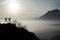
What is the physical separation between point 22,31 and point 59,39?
10298cm

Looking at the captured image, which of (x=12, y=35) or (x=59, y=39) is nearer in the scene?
(x=12, y=35)

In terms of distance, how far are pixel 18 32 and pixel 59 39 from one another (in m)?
106

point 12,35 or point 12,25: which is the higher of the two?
point 12,25

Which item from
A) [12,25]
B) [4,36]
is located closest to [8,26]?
[12,25]

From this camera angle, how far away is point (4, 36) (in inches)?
2571

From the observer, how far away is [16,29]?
71938 millimetres

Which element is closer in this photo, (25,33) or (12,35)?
(12,35)

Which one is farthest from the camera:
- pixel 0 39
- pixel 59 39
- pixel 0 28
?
pixel 59 39

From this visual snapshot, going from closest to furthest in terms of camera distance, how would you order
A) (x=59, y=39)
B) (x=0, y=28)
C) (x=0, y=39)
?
(x=0, y=39)
(x=0, y=28)
(x=59, y=39)

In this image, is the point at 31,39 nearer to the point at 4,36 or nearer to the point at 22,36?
the point at 22,36

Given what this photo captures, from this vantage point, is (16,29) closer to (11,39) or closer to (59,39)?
(11,39)

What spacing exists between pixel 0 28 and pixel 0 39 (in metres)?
7.20

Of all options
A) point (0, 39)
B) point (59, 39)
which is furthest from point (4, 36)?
point (59, 39)

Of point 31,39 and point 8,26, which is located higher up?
point 8,26
